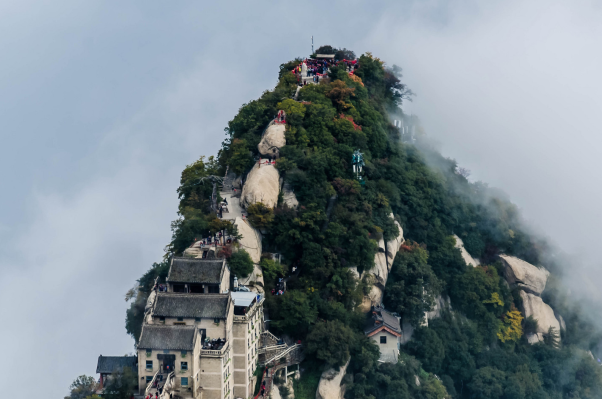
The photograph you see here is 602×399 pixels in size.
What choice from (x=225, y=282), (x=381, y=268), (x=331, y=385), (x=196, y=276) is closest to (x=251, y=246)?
(x=225, y=282)

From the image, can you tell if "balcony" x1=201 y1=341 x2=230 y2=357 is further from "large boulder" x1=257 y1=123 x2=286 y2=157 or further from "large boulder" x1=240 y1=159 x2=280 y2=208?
"large boulder" x1=257 y1=123 x2=286 y2=157

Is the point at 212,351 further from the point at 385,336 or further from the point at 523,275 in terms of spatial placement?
the point at 523,275

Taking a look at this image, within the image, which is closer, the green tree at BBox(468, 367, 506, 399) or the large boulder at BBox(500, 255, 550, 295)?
the green tree at BBox(468, 367, 506, 399)

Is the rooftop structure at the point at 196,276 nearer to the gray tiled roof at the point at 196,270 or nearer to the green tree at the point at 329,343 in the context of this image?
the gray tiled roof at the point at 196,270

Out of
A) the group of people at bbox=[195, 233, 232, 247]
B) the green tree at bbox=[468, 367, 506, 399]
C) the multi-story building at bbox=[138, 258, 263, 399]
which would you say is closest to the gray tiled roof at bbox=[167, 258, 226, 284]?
the multi-story building at bbox=[138, 258, 263, 399]

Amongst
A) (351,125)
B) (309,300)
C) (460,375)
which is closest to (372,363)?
(309,300)

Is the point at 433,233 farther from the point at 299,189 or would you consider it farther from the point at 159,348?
the point at 159,348
